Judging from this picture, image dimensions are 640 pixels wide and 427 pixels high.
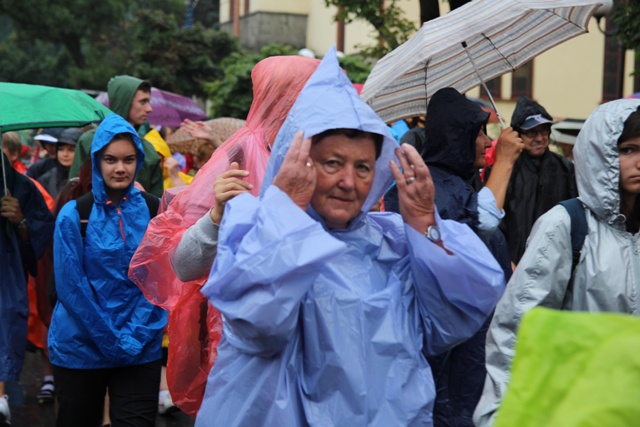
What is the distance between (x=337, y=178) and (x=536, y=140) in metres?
5.36

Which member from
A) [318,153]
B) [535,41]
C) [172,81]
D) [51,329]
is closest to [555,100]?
[172,81]

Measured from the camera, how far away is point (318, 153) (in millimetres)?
3318

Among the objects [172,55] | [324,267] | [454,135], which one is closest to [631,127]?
[454,135]

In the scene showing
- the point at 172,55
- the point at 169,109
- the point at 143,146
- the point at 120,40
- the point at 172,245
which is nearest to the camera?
the point at 172,245

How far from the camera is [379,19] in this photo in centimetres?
1240

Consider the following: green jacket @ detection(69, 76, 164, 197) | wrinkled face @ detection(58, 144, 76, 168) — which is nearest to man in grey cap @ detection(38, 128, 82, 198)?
wrinkled face @ detection(58, 144, 76, 168)

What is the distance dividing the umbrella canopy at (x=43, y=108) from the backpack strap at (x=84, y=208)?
3.60ft

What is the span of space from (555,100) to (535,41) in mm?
25855

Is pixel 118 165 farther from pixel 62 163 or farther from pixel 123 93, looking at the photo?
pixel 62 163

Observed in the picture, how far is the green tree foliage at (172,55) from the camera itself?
31.9 meters

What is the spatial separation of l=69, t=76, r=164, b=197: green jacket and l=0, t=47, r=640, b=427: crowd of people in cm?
176

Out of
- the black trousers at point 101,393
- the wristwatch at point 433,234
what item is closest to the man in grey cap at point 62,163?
the black trousers at point 101,393

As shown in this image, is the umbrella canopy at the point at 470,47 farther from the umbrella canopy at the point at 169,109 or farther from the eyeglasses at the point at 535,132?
the umbrella canopy at the point at 169,109

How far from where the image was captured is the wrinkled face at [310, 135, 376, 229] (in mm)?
3314
